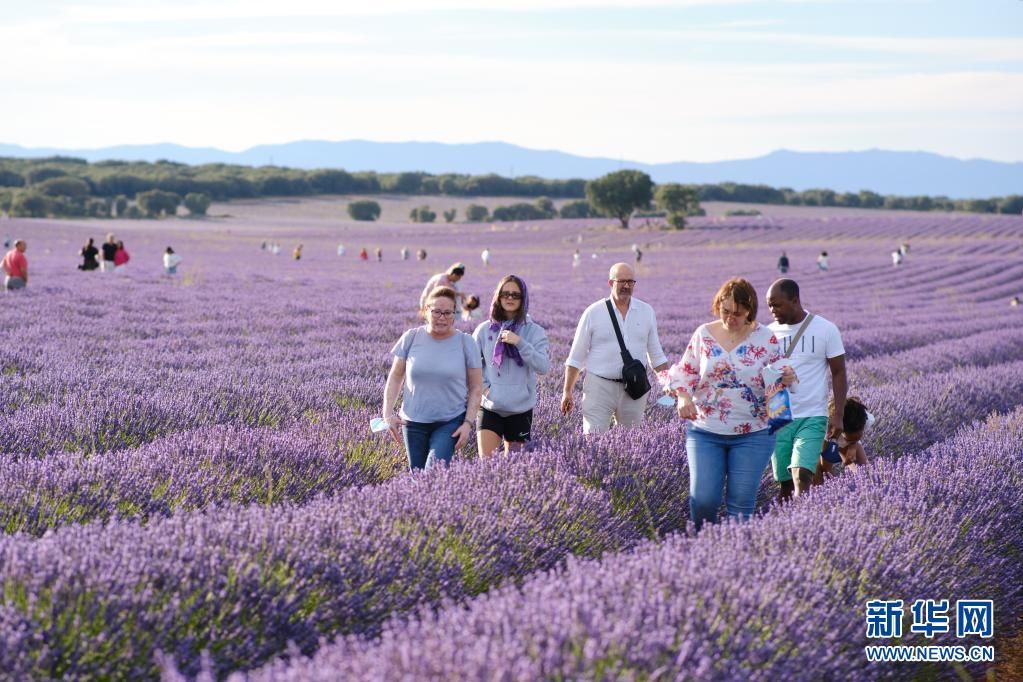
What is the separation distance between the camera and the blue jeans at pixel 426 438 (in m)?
5.14

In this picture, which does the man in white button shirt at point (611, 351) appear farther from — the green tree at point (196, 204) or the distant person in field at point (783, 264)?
the green tree at point (196, 204)

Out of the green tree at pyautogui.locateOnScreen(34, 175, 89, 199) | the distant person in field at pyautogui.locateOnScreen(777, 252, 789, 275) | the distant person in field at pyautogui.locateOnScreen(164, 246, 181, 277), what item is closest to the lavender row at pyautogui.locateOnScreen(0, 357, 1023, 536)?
the distant person in field at pyautogui.locateOnScreen(164, 246, 181, 277)

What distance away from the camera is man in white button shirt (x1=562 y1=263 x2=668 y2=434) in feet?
19.6

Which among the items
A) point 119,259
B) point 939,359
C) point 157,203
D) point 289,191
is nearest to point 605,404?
point 939,359

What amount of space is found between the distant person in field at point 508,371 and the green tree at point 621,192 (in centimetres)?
6986

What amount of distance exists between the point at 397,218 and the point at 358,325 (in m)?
81.7

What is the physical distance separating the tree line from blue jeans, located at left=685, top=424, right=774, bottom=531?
6582 cm

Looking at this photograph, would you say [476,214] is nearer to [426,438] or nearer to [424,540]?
[426,438]

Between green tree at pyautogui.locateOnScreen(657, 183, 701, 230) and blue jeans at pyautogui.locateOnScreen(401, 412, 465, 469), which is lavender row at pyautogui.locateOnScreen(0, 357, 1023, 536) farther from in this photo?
green tree at pyautogui.locateOnScreen(657, 183, 701, 230)

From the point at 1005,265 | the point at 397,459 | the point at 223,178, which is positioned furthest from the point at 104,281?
the point at 223,178

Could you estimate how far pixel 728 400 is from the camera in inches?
179

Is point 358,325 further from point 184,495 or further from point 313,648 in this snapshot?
point 313,648

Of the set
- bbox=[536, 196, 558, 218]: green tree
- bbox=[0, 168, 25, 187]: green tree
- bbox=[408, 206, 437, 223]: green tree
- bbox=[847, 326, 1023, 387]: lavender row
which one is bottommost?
bbox=[847, 326, 1023, 387]: lavender row

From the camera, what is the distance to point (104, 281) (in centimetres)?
1991
